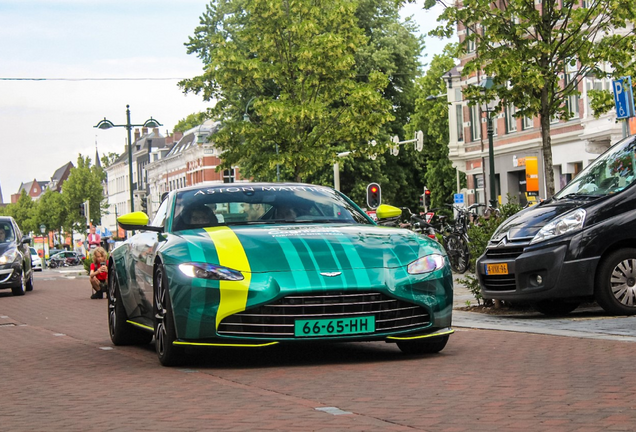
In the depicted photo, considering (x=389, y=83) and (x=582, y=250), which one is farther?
(x=389, y=83)

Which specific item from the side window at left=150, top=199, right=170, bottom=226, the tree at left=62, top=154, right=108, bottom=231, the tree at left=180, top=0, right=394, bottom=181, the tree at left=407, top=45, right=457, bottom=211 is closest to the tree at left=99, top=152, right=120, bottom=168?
the tree at left=62, top=154, right=108, bottom=231

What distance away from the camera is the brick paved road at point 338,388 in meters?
5.62

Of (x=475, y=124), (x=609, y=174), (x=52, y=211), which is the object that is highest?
(x=475, y=124)

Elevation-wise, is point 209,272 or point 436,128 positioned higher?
point 436,128

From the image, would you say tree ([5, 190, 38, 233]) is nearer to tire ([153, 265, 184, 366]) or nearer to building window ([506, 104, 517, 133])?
building window ([506, 104, 517, 133])

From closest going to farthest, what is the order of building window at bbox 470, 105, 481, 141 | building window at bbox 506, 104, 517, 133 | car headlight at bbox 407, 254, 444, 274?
car headlight at bbox 407, 254, 444, 274
building window at bbox 506, 104, 517, 133
building window at bbox 470, 105, 481, 141

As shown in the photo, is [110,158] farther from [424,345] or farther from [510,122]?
[424,345]

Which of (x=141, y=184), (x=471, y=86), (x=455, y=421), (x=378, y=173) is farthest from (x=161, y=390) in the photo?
(x=141, y=184)

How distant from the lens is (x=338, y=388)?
6.83m

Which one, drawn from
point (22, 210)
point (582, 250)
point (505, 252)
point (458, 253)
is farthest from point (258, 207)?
point (22, 210)

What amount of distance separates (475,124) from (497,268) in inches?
1757

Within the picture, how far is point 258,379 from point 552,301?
5463mm

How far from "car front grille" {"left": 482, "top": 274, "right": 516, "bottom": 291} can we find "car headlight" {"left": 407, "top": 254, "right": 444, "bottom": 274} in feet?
11.3

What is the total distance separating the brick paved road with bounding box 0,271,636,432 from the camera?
221 inches
